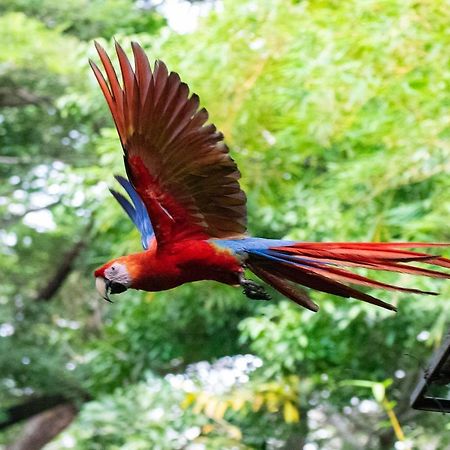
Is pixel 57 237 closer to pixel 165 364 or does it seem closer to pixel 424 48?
pixel 165 364

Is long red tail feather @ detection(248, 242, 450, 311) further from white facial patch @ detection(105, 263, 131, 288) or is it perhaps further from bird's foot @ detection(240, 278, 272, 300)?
white facial patch @ detection(105, 263, 131, 288)

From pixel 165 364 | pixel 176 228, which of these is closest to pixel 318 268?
pixel 176 228

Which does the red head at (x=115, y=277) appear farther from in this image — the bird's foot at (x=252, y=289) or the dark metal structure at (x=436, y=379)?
the dark metal structure at (x=436, y=379)

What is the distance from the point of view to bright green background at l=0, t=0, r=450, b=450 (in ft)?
8.99

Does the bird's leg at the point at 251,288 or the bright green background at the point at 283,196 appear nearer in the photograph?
the bird's leg at the point at 251,288

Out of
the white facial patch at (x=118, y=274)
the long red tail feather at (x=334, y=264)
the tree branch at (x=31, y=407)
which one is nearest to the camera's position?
the long red tail feather at (x=334, y=264)

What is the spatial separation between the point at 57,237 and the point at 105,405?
7.81 feet

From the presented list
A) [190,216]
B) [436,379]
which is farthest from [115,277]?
[436,379]

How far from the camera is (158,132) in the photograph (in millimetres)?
1106

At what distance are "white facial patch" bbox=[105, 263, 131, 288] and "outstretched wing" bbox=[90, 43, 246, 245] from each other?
6 cm

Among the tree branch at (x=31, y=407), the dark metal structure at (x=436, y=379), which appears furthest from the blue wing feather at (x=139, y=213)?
the tree branch at (x=31, y=407)

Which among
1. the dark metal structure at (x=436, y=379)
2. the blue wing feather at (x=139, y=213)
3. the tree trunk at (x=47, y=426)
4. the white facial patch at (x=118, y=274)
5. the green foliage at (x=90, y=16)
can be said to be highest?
the green foliage at (x=90, y=16)

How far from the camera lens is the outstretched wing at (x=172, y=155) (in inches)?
42.2

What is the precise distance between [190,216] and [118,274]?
12cm
